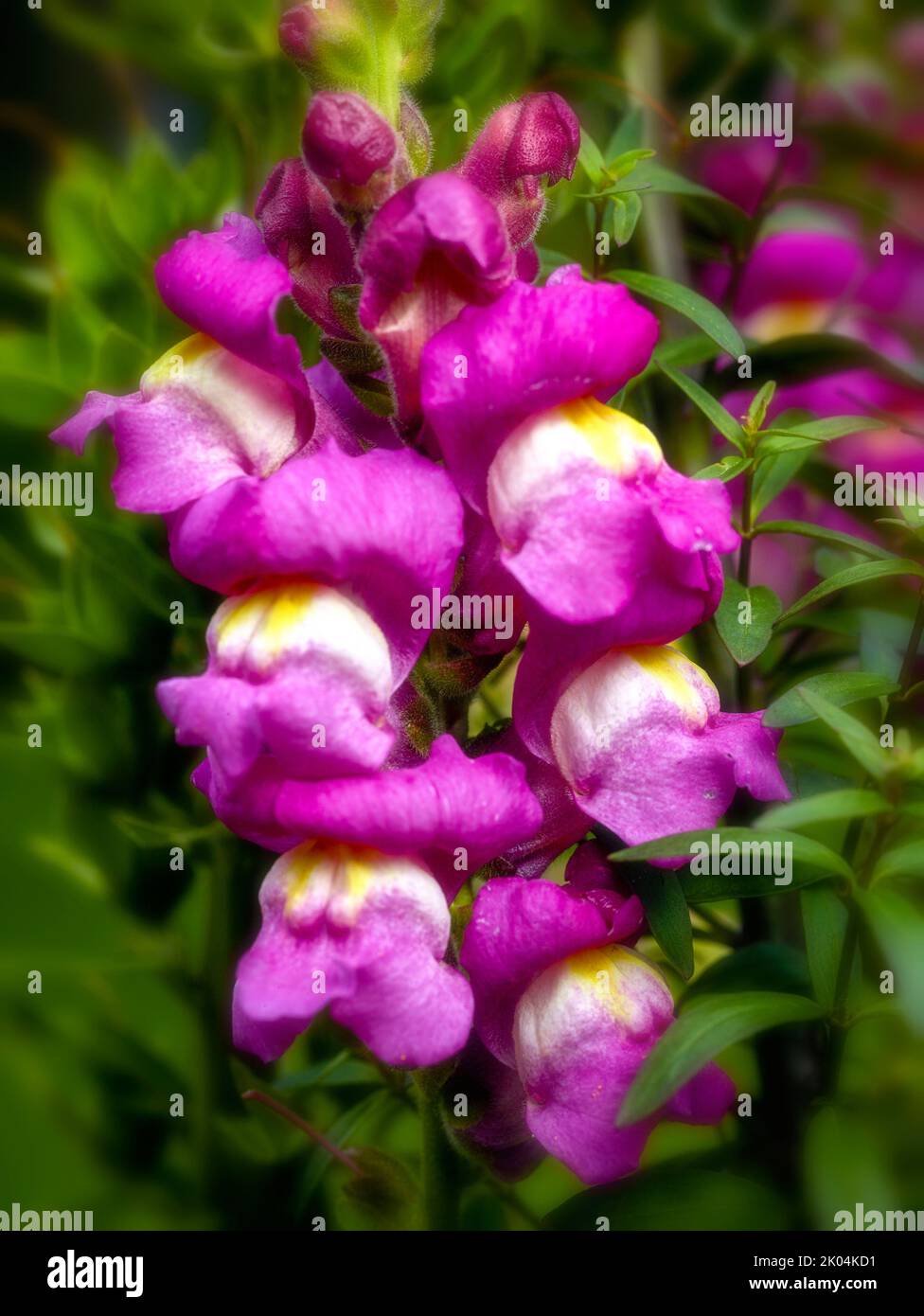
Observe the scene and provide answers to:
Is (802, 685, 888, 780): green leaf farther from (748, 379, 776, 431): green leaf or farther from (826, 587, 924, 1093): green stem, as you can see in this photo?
(748, 379, 776, 431): green leaf

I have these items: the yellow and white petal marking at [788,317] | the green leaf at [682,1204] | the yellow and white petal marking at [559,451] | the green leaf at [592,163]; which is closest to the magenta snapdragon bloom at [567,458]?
the yellow and white petal marking at [559,451]

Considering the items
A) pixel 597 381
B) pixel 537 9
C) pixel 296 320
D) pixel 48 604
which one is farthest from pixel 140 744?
pixel 537 9

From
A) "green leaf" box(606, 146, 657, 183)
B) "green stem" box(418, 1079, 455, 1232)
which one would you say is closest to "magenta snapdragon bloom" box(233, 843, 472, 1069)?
"green stem" box(418, 1079, 455, 1232)

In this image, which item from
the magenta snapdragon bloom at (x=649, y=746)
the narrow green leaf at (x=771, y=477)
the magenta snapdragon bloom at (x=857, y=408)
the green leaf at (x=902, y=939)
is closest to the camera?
the green leaf at (x=902, y=939)

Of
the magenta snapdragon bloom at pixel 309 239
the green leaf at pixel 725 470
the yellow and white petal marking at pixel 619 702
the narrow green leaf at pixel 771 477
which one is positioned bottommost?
the yellow and white petal marking at pixel 619 702

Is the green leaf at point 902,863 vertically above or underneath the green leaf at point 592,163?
underneath

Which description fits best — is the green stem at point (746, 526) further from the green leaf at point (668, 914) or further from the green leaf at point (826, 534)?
the green leaf at point (668, 914)

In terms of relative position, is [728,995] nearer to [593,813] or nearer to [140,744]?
Result: [593,813]
